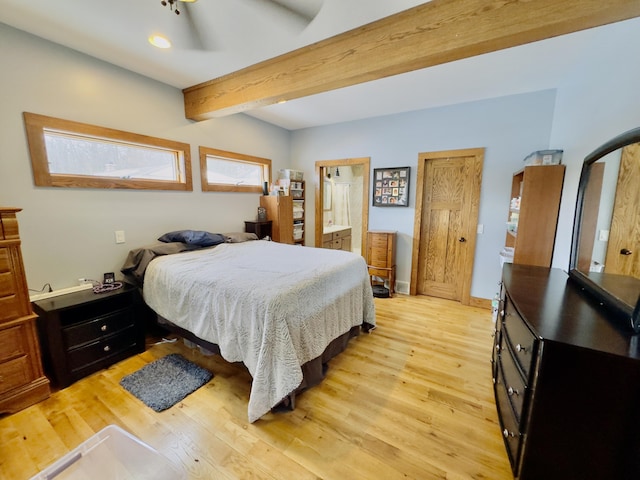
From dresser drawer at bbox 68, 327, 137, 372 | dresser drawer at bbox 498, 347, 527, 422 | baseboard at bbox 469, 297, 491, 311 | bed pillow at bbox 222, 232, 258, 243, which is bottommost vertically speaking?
baseboard at bbox 469, 297, 491, 311

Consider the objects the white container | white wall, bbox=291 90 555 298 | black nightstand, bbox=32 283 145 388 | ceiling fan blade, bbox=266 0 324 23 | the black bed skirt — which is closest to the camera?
ceiling fan blade, bbox=266 0 324 23

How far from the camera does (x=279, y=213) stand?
13.5ft

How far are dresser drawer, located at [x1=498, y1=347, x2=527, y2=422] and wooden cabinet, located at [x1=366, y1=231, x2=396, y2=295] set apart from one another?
2253mm

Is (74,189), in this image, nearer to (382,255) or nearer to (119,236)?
(119,236)

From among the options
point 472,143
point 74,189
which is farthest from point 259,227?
point 472,143

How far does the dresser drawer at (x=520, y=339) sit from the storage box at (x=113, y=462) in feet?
5.35

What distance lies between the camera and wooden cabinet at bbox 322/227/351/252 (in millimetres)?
4961

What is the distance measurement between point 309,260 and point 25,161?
7.99ft

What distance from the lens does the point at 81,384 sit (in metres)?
1.98

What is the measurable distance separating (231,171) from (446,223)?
10.7ft

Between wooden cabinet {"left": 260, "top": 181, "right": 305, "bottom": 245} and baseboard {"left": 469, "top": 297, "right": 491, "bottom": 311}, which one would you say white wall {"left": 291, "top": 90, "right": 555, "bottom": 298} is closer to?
baseboard {"left": 469, "top": 297, "right": 491, "bottom": 311}

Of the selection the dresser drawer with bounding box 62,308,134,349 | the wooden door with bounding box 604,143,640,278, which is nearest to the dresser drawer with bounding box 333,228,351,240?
the dresser drawer with bounding box 62,308,134,349

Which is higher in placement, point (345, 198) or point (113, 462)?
point (345, 198)

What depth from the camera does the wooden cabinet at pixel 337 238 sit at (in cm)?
496
